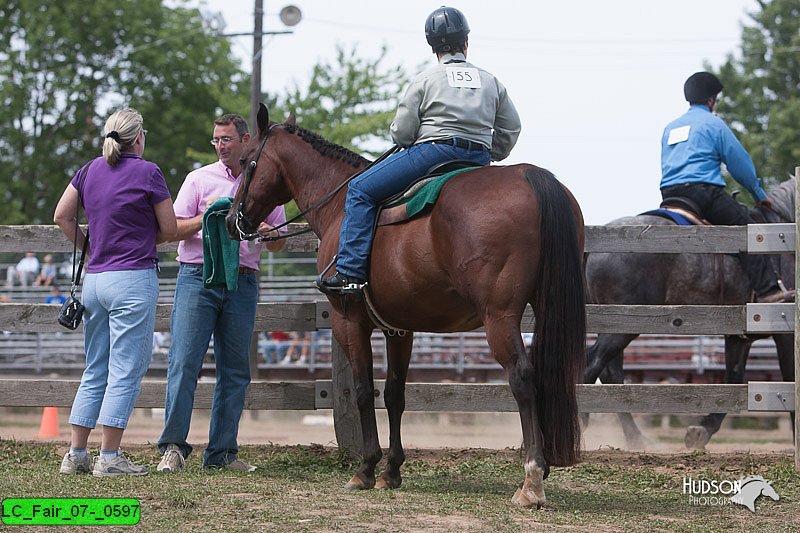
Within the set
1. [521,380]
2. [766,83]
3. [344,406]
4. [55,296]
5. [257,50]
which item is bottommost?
[344,406]

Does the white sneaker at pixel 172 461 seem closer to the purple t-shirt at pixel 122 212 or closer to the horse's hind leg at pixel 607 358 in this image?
the purple t-shirt at pixel 122 212

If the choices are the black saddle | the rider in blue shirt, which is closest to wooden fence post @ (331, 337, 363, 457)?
the black saddle

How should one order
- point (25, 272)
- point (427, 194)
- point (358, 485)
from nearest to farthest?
point (427, 194) < point (358, 485) < point (25, 272)

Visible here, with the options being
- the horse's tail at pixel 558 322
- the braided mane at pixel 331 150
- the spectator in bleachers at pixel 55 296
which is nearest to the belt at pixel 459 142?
the horse's tail at pixel 558 322

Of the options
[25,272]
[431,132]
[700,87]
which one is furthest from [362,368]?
[25,272]

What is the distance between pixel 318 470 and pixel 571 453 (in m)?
2.12

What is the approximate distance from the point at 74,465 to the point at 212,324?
4.00ft

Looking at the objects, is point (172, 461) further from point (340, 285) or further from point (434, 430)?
point (434, 430)

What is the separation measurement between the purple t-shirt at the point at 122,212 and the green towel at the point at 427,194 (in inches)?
62.3

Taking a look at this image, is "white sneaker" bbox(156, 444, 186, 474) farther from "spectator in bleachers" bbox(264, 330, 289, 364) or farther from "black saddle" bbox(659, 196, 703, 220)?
"spectator in bleachers" bbox(264, 330, 289, 364)

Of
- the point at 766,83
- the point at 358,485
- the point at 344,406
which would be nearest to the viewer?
the point at 358,485

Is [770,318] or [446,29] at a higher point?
[446,29]

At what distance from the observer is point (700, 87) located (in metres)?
8.73

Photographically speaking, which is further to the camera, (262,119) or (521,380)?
(262,119)
